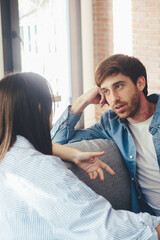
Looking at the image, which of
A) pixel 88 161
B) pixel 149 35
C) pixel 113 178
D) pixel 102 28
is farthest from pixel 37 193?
pixel 102 28

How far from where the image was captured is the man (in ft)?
5.97

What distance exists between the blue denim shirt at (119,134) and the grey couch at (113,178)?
29mm

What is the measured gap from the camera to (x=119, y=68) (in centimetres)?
194

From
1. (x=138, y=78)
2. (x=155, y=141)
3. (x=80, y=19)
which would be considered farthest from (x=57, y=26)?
(x=155, y=141)

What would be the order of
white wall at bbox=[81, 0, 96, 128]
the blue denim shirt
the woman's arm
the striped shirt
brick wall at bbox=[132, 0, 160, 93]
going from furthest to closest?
white wall at bbox=[81, 0, 96, 128]
brick wall at bbox=[132, 0, 160, 93]
the blue denim shirt
the woman's arm
the striped shirt

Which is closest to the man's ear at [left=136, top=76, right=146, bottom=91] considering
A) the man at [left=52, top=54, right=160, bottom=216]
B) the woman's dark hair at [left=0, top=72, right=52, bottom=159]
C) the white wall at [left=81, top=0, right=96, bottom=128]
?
the man at [left=52, top=54, right=160, bottom=216]

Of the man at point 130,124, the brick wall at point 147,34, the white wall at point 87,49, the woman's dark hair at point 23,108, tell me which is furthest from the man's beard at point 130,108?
the white wall at point 87,49

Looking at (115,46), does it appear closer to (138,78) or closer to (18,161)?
(138,78)

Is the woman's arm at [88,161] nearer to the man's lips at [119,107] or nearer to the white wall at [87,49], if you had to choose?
the man's lips at [119,107]

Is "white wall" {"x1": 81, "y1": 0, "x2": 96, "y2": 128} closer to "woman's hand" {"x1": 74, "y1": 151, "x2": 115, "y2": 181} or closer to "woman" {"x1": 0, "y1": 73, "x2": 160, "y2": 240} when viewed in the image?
"woman's hand" {"x1": 74, "y1": 151, "x2": 115, "y2": 181}

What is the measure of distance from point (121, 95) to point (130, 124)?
152mm

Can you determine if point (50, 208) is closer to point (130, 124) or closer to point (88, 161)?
point (88, 161)

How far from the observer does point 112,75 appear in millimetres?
1936

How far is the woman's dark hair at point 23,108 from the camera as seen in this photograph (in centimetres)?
113
